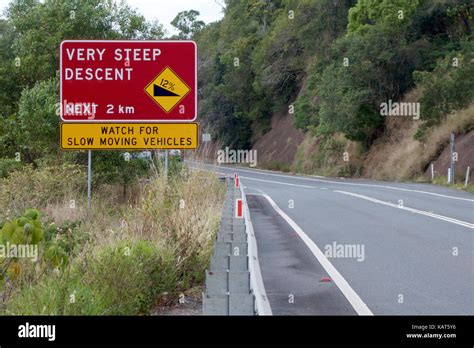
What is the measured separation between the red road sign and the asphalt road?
2.86 meters

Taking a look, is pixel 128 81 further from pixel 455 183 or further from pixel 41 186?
pixel 455 183

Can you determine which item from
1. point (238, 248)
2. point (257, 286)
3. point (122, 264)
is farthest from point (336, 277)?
point (122, 264)

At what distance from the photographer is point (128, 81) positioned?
11688 mm

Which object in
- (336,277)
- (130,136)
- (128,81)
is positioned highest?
(128,81)

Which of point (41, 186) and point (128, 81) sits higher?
point (128, 81)

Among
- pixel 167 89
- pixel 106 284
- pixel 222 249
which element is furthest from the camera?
pixel 167 89

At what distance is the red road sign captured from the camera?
11.4 m

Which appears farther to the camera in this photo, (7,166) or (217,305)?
(7,166)

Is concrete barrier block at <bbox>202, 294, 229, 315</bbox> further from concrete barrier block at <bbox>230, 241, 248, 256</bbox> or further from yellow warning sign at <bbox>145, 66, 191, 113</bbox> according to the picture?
yellow warning sign at <bbox>145, 66, 191, 113</bbox>

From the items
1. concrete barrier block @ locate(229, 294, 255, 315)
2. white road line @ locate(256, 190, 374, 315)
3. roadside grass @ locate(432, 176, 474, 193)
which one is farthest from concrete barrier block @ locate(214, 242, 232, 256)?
roadside grass @ locate(432, 176, 474, 193)

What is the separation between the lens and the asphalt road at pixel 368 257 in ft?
29.1

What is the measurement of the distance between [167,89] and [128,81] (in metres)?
0.58

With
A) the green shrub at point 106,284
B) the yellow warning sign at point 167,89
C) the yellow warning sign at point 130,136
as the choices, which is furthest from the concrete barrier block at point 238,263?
the yellow warning sign at point 167,89
